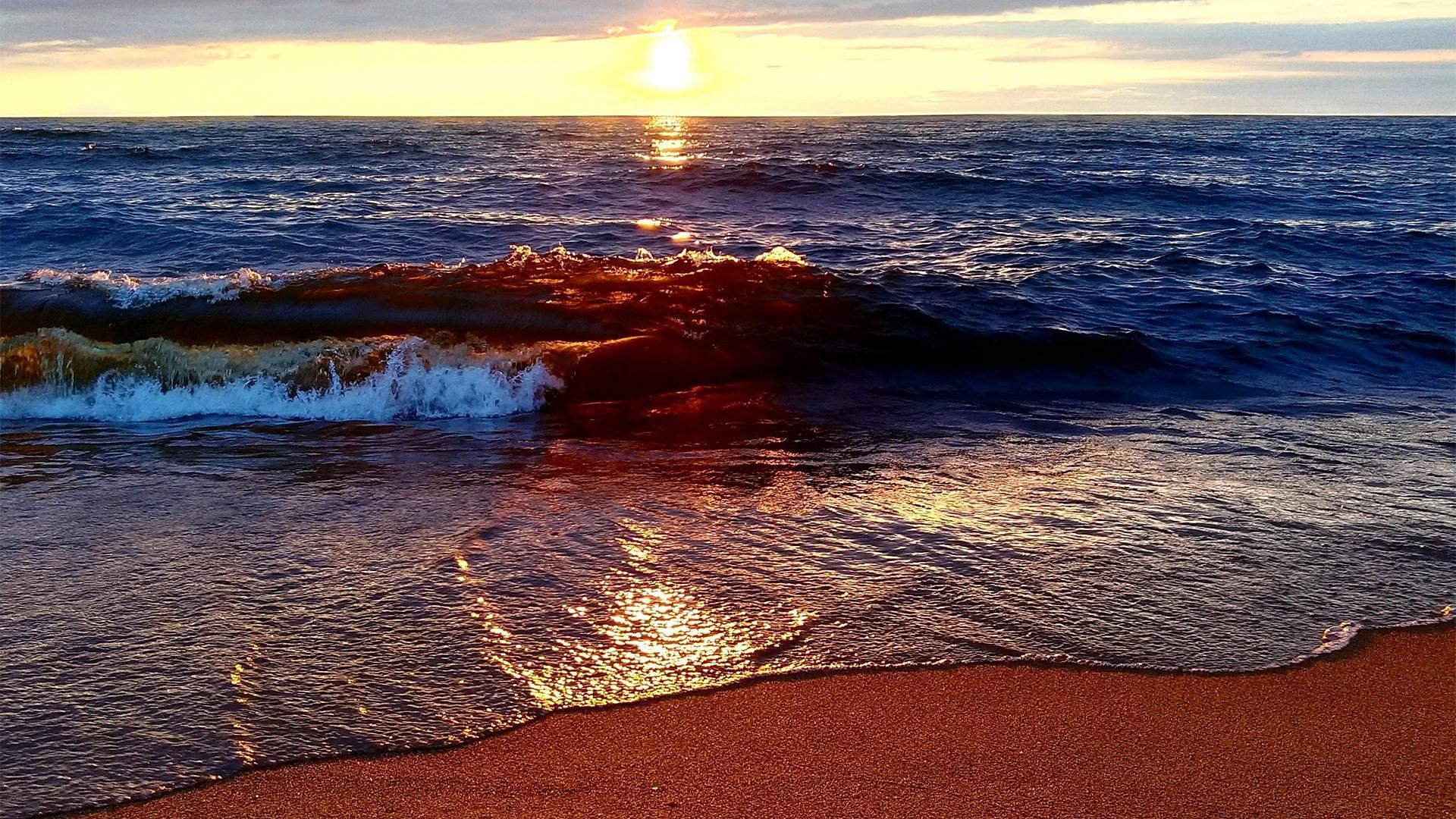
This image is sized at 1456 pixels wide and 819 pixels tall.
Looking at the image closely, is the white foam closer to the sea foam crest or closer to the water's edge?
the sea foam crest

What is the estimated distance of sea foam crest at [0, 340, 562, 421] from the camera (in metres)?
8.58

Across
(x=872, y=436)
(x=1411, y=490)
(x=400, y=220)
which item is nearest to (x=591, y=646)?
(x=872, y=436)

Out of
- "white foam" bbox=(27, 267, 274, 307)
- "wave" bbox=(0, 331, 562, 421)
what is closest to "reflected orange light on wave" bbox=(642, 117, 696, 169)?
"white foam" bbox=(27, 267, 274, 307)

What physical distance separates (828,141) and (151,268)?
3944cm

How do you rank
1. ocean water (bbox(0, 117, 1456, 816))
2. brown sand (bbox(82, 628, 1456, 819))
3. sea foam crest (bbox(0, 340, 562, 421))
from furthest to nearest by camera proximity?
sea foam crest (bbox(0, 340, 562, 421))
ocean water (bbox(0, 117, 1456, 816))
brown sand (bbox(82, 628, 1456, 819))

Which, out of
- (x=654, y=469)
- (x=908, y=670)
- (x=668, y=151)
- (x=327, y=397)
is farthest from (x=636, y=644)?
(x=668, y=151)

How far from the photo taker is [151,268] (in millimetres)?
15508

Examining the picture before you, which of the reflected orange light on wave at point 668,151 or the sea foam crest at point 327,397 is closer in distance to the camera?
the sea foam crest at point 327,397

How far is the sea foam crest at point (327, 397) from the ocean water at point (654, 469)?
0.12ft

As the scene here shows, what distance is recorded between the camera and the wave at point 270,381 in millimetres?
8625

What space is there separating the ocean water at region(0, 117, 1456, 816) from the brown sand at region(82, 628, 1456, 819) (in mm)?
165

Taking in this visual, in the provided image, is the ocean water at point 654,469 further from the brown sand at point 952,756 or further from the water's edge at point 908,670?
the brown sand at point 952,756

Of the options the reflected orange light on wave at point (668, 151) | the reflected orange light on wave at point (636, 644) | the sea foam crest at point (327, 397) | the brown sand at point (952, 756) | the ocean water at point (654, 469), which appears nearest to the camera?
the brown sand at point (952, 756)

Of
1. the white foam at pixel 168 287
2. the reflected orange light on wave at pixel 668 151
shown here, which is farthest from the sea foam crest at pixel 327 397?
the reflected orange light on wave at pixel 668 151
